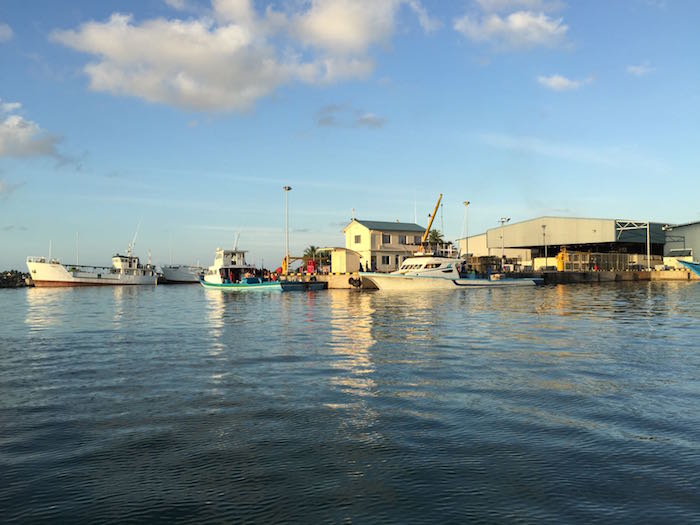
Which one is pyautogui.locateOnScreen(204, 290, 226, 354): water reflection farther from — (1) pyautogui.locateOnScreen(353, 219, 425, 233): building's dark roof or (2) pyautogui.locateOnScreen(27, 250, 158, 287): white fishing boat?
(2) pyautogui.locateOnScreen(27, 250, 158, 287): white fishing boat

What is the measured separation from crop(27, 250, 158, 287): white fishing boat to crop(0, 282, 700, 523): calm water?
94.2 meters

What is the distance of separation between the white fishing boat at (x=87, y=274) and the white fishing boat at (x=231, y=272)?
140 ft

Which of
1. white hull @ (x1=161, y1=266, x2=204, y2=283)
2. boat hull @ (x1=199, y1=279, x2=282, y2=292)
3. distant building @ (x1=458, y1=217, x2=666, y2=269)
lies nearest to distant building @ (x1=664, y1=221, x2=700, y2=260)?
distant building @ (x1=458, y1=217, x2=666, y2=269)

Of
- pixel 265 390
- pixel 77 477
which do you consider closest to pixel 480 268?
pixel 265 390

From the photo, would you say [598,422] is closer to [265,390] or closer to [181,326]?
[265,390]

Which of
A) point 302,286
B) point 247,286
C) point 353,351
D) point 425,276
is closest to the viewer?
point 353,351

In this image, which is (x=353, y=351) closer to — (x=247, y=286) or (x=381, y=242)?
(x=247, y=286)

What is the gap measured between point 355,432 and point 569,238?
318 ft

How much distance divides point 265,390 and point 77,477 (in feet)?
17.7

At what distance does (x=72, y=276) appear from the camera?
104 meters

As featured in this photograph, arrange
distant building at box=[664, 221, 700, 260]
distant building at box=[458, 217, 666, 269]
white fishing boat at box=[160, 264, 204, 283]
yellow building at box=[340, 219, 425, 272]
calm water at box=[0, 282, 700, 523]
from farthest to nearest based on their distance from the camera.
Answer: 1. white fishing boat at box=[160, 264, 204, 283]
2. distant building at box=[664, 221, 700, 260]
3. distant building at box=[458, 217, 666, 269]
4. yellow building at box=[340, 219, 425, 272]
5. calm water at box=[0, 282, 700, 523]

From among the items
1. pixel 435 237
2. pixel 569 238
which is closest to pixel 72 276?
pixel 435 237

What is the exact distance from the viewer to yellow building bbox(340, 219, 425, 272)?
81875 millimetres

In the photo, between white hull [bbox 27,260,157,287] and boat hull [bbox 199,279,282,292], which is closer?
boat hull [bbox 199,279,282,292]
